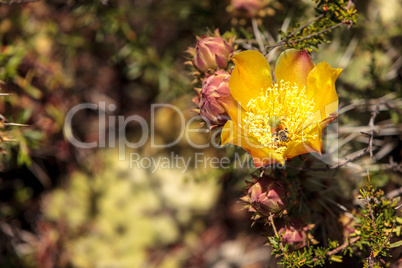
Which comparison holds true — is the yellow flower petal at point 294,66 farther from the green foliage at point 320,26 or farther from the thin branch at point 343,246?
the thin branch at point 343,246

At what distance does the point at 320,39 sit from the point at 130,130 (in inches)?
59.2

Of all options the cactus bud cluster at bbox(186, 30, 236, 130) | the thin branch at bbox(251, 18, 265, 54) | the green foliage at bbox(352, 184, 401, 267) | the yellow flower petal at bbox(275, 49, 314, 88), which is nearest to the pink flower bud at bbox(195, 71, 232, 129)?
the cactus bud cluster at bbox(186, 30, 236, 130)

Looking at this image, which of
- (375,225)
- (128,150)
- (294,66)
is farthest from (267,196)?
(128,150)

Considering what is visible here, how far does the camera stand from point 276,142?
4.92 ft

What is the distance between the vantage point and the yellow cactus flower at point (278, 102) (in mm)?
1379

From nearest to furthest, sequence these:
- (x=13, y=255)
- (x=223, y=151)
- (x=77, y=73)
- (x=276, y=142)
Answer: (x=276, y=142) → (x=223, y=151) → (x=13, y=255) → (x=77, y=73)

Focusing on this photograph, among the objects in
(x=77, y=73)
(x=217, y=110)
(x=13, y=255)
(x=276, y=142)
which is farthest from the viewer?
(x=77, y=73)

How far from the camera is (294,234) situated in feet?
4.64

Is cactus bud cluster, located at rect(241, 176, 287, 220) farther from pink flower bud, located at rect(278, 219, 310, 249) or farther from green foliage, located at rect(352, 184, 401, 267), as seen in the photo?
green foliage, located at rect(352, 184, 401, 267)

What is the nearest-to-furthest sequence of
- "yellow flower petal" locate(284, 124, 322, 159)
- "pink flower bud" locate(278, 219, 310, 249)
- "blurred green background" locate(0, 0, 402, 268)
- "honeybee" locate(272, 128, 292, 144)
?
"yellow flower petal" locate(284, 124, 322, 159) < "pink flower bud" locate(278, 219, 310, 249) < "honeybee" locate(272, 128, 292, 144) < "blurred green background" locate(0, 0, 402, 268)

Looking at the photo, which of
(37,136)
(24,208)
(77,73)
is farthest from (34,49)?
(24,208)

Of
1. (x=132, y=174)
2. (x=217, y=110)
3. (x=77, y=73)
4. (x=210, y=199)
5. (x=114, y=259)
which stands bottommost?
(x=114, y=259)

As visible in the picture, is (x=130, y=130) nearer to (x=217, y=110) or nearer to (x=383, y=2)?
(x=217, y=110)

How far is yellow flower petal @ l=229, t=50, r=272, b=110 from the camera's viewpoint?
4.69 feet
